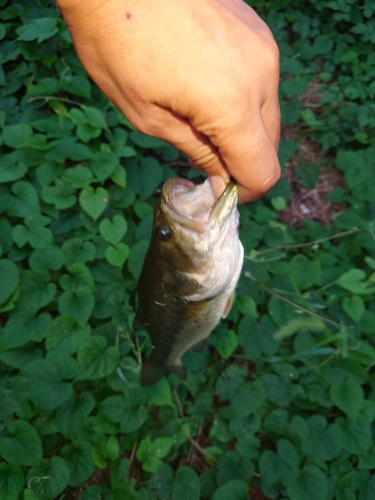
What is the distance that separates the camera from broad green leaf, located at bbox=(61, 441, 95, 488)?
2088mm

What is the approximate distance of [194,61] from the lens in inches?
39.6

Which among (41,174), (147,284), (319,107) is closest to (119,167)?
(41,174)

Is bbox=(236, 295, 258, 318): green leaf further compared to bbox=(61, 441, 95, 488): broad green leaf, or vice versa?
bbox=(236, 295, 258, 318): green leaf

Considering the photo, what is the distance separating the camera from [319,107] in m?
4.44

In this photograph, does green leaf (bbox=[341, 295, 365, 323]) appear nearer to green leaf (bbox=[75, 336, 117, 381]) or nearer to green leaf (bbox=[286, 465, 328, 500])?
green leaf (bbox=[286, 465, 328, 500])

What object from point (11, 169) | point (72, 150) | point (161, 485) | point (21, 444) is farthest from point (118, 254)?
point (161, 485)

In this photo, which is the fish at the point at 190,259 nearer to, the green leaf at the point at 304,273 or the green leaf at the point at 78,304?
the green leaf at the point at 78,304

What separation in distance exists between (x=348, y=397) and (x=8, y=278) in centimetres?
240

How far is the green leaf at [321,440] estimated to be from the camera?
7.61 ft

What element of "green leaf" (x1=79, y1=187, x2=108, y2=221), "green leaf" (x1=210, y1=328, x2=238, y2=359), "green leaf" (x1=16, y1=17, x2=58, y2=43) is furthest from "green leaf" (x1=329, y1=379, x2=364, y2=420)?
"green leaf" (x1=16, y1=17, x2=58, y2=43)

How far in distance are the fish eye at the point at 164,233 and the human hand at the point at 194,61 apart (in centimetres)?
41

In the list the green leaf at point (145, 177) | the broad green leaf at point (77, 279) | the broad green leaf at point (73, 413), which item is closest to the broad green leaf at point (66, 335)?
the broad green leaf at point (77, 279)

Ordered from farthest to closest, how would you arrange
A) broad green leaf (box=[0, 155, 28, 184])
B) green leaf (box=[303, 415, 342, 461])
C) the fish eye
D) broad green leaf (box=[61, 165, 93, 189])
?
broad green leaf (box=[61, 165, 93, 189]) < broad green leaf (box=[0, 155, 28, 184]) < green leaf (box=[303, 415, 342, 461]) < the fish eye

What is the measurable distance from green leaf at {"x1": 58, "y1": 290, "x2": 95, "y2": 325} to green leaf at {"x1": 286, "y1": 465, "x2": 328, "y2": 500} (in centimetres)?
170
